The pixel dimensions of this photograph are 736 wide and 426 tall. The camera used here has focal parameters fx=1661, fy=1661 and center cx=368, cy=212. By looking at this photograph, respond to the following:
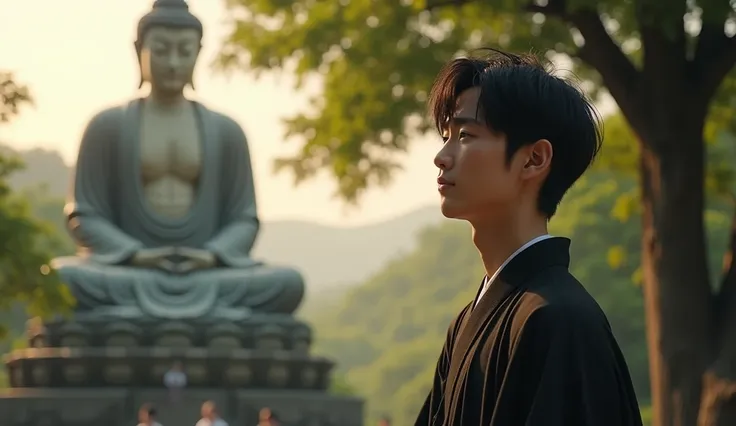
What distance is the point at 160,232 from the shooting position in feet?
52.6

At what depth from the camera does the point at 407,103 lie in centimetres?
1272

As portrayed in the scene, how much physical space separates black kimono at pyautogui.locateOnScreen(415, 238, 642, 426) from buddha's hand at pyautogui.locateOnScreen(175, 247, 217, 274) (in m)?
12.8

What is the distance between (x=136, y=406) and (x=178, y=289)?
1.38 metres

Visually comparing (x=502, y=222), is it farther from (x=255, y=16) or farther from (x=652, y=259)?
(x=255, y=16)

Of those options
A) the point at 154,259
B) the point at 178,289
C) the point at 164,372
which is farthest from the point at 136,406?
the point at 154,259

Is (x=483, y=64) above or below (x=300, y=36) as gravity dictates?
below

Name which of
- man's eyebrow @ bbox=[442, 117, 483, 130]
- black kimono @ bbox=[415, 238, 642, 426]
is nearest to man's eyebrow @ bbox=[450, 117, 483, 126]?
man's eyebrow @ bbox=[442, 117, 483, 130]

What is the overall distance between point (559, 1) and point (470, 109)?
846cm

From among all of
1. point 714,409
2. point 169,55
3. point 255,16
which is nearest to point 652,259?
point 714,409

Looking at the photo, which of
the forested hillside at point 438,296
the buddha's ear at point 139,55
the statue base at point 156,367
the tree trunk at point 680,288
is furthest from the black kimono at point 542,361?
the buddha's ear at point 139,55

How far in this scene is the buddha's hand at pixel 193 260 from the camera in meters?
15.5

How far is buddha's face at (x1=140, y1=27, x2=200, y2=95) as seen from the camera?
627 inches

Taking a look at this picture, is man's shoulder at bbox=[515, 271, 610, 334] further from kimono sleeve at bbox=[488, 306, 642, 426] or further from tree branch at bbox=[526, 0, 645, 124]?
tree branch at bbox=[526, 0, 645, 124]

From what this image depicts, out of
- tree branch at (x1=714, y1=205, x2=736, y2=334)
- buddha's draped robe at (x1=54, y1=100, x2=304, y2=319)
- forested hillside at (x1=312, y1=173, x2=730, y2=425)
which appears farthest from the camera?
forested hillside at (x1=312, y1=173, x2=730, y2=425)
